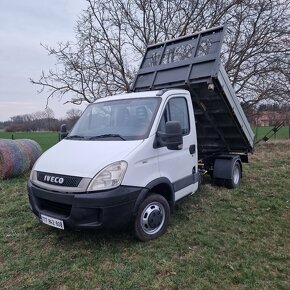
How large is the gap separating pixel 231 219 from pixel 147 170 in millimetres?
2019

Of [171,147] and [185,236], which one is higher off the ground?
[171,147]

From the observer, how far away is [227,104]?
20.1 feet

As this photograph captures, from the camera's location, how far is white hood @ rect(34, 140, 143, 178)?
378 centimetres

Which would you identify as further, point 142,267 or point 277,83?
point 277,83

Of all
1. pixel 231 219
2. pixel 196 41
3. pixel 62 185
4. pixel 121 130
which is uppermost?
pixel 196 41

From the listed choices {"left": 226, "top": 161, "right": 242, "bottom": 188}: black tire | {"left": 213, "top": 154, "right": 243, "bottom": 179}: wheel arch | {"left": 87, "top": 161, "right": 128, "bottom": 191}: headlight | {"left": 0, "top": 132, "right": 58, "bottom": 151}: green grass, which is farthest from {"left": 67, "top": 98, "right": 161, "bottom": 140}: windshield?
{"left": 0, "top": 132, "right": 58, "bottom": 151}: green grass

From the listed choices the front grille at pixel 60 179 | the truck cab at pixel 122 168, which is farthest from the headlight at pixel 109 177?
the front grille at pixel 60 179

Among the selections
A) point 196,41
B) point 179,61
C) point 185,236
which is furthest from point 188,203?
point 196,41

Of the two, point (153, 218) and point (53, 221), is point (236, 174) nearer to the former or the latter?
point (153, 218)

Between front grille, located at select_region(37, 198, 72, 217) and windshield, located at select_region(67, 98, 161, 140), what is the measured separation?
111 cm

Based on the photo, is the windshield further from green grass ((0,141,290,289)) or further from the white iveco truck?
green grass ((0,141,290,289))

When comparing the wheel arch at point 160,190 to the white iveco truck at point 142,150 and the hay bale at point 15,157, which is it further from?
the hay bale at point 15,157

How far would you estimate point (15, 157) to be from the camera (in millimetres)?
8469

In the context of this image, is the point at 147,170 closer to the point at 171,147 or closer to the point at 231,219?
the point at 171,147
